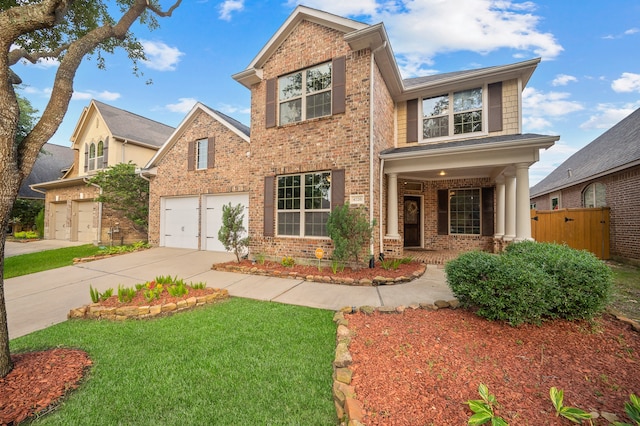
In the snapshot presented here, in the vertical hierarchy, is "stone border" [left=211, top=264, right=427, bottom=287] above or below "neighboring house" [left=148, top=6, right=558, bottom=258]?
below

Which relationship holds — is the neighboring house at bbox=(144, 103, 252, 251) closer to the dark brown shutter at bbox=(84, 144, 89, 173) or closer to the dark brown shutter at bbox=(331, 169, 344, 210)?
the dark brown shutter at bbox=(331, 169, 344, 210)

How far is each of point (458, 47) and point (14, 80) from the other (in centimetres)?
1142

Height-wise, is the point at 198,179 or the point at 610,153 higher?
the point at 610,153

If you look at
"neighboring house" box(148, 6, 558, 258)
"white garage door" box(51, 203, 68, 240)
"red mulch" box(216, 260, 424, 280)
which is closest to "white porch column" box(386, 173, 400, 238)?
"neighboring house" box(148, 6, 558, 258)

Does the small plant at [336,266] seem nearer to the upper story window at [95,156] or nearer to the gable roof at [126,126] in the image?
the gable roof at [126,126]

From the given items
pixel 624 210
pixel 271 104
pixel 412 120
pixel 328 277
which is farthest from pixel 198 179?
pixel 624 210

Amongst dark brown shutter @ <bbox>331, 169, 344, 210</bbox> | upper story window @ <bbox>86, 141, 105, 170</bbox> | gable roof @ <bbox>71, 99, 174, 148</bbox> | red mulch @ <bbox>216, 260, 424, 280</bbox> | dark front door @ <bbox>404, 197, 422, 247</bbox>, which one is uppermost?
gable roof @ <bbox>71, 99, 174, 148</bbox>

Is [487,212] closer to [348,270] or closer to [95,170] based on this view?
[348,270]

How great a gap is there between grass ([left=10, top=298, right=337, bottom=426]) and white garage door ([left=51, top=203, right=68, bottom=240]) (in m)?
16.4

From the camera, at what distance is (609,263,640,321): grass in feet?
13.1

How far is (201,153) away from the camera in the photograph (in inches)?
409

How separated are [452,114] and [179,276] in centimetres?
937

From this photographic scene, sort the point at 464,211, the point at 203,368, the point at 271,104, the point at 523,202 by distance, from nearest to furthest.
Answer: the point at 203,368 → the point at 523,202 → the point at 271,104 → the point at 464,211

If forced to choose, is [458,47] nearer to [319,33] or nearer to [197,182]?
[319,33]
